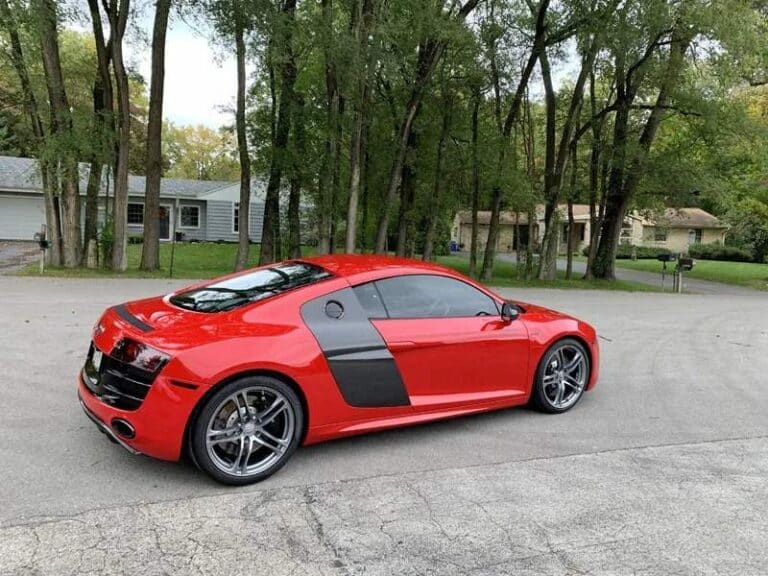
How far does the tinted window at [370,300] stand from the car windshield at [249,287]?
275 mm

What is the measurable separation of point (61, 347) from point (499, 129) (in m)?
16.1

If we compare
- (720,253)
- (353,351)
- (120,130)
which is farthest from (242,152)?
(720,253)

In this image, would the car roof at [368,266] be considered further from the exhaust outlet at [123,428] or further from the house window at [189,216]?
the house window at [189,216]

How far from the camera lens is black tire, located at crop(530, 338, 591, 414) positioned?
518 centimetres

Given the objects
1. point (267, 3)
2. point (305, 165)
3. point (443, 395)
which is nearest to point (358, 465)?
point (443, 395)

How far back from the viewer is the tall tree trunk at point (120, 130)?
50.8ft

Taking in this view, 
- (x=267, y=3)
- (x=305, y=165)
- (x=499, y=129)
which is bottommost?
(x=305, y=165)

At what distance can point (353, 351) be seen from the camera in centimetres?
403

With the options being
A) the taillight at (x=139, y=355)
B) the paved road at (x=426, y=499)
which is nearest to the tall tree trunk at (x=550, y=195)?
the paved road at (x=426, y=499)

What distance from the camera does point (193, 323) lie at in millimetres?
3752

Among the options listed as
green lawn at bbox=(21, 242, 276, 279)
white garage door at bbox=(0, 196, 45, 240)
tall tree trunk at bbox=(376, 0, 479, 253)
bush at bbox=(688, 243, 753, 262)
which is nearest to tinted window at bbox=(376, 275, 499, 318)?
green lawn at bbox=(21, 242, 276, 279)

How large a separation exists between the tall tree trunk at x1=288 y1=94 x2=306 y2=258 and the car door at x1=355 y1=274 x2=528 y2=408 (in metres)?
13.5

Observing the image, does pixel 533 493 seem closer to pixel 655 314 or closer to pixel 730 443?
pixel 730 443

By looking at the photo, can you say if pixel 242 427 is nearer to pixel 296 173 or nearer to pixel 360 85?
pixel 360 85
